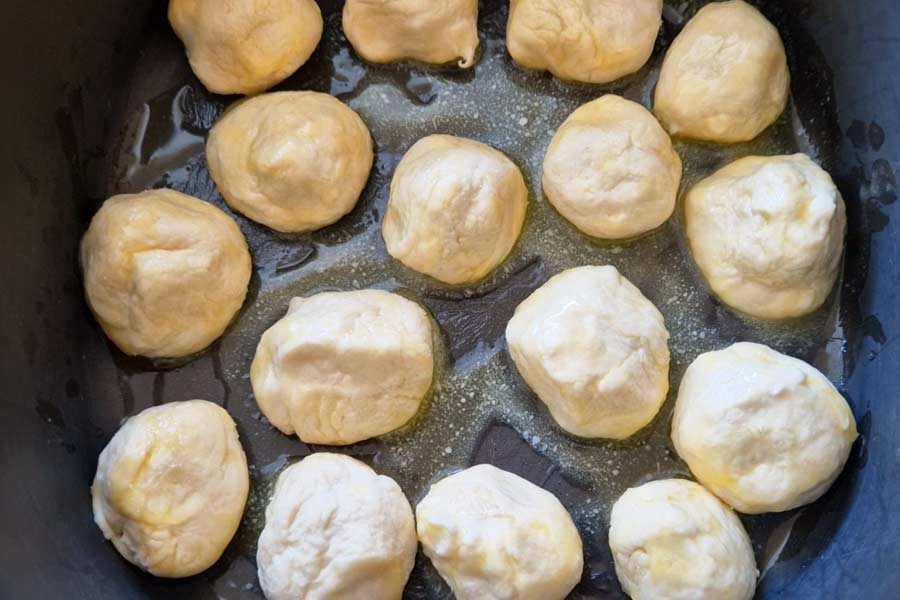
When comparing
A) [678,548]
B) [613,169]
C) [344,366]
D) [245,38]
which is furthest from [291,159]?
[678,548]

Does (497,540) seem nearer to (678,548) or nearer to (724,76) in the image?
(678,548)

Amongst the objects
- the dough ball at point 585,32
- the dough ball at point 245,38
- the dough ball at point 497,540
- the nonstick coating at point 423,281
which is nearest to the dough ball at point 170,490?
the nonstick coating at point 423,281

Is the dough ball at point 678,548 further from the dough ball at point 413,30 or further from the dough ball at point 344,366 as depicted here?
the dough ball at point 413,30

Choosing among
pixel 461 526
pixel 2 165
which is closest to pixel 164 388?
pixel 2 165

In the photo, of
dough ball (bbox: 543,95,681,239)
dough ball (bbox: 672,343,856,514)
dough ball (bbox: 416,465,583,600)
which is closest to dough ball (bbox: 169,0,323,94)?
dough ball (bbox: 543,95,681,239)

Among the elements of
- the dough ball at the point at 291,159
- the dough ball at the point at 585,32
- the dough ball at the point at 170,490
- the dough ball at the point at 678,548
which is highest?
the dough ball at the point at 585,32

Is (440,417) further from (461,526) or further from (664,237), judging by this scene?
(664,237)
